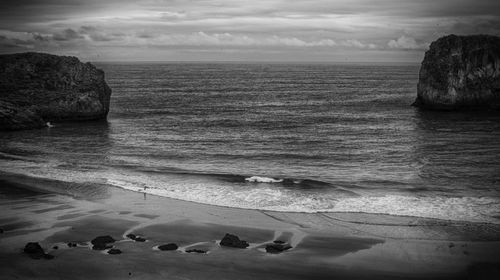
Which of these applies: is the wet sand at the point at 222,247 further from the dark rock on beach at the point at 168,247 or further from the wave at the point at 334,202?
the wave at the point at 334,202

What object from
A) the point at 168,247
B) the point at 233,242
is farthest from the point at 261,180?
the point at 168,247

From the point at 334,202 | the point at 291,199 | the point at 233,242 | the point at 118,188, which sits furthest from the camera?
the point at 118,188

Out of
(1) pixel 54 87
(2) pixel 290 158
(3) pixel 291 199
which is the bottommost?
(3) pixel 291 199

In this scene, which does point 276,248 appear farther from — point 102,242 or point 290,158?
point 290,158

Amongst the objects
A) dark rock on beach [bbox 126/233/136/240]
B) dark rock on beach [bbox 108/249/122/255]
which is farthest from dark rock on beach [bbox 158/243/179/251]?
dark rock on beach [bbox 126/233/136/240]

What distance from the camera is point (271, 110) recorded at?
3206 inches

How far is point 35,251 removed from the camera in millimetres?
20078

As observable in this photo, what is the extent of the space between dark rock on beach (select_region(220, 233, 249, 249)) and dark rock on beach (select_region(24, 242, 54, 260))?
7.29 m

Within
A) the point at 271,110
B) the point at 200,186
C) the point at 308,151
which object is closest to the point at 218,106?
the point at 271,110

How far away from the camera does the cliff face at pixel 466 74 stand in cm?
7350

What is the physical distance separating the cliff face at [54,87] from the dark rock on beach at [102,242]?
46858mm

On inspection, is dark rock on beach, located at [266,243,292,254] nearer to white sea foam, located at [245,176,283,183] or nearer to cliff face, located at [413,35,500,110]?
white sea foam, located at [245,176,283,183]

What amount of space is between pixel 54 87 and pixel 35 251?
53298mm

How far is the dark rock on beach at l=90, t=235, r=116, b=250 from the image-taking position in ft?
69.4
